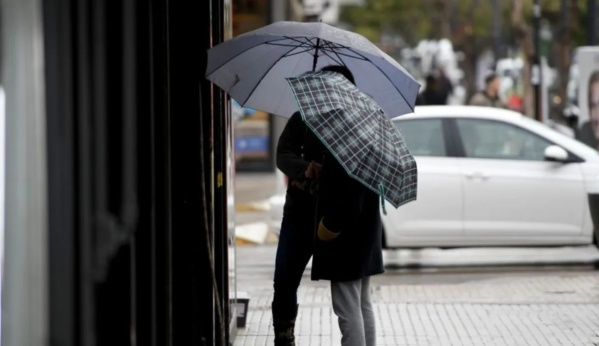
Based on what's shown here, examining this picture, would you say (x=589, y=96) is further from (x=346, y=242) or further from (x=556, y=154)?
(x=346, y=242)

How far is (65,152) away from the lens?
132 inches

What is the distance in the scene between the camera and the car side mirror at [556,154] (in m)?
12.1

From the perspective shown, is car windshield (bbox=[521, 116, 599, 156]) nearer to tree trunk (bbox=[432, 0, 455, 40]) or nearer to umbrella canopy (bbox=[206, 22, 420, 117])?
umbrella canopy (bbox=[206, 22, 420, 117])

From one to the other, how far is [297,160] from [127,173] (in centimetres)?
287

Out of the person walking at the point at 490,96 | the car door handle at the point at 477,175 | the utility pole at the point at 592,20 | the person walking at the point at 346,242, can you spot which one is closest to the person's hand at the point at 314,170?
the person walking at the point at 346,242

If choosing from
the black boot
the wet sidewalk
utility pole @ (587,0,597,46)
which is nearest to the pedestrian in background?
utility pole @ (587,0,597,46)

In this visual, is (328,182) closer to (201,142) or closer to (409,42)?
(201,142)

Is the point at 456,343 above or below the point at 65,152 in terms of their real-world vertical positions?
below

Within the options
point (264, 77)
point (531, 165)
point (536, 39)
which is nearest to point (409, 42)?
point (536, 39)

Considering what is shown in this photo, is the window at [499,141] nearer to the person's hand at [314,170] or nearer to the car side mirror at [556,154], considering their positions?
the car side mirror at [556,154]

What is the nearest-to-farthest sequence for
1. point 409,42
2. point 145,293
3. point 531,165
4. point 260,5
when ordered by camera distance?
1. point 145,293
2. point 531,165
3. point 260,5
4. point 409,42

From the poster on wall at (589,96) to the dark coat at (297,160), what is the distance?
10457mm

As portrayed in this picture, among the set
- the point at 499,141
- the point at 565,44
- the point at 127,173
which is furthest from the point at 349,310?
the point at 565,44

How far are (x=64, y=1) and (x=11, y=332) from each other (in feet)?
2.84
